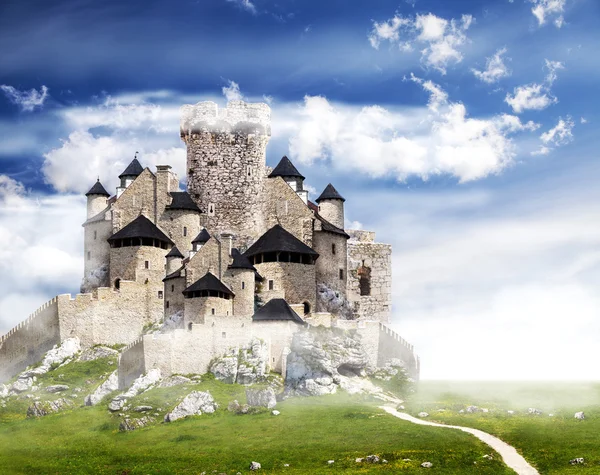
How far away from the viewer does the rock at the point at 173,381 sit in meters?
102

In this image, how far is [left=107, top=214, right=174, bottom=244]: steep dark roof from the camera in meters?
120

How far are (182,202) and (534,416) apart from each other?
5088 centimetres

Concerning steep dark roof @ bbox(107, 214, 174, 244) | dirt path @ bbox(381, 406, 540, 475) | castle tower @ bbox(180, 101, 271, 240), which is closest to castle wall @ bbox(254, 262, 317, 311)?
castle tower @ bbox(180, 101, 271, 240)

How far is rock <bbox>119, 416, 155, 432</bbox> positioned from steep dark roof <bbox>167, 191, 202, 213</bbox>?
115 ft

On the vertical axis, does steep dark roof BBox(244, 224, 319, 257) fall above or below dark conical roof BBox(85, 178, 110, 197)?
below

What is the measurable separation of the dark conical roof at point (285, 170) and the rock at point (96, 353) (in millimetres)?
27204

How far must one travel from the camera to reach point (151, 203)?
125m

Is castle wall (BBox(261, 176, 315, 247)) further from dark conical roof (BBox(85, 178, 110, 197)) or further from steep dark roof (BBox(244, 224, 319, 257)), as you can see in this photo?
dark conical roof (BBox(85, 178, 110, 197))

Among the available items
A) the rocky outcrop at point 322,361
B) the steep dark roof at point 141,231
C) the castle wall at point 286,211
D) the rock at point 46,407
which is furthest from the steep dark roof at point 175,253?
the rock at point 46,407

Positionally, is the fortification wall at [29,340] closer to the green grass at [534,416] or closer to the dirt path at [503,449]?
the green grass at [534,416]

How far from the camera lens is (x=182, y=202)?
4906 inches

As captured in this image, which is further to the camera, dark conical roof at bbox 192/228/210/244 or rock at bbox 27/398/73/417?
dark conical roof at bbox 192/228/210/244

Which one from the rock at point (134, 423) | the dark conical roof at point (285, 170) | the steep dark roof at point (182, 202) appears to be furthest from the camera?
the dark conical roof at point (285, 170)

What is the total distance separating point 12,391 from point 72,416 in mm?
13809
